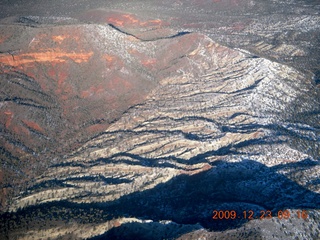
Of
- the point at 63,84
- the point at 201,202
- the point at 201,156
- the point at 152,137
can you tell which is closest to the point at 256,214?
the point at 201,202

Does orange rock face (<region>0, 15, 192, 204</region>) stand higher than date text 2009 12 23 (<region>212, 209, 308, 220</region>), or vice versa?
orange rock face (<region>0, 15, 192, 204</region>)

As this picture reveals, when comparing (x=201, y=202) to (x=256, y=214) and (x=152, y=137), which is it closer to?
(x=256, y=214)

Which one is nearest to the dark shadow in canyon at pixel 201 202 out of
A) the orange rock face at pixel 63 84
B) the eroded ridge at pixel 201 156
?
the eroded ridge at pixel 201 156

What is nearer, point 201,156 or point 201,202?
point 201,202

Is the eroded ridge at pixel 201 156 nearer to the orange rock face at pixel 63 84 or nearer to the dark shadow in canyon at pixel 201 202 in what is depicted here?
the dark shadow in canyon at pixel 201 202

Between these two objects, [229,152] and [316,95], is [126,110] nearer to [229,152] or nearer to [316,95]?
[229,152]

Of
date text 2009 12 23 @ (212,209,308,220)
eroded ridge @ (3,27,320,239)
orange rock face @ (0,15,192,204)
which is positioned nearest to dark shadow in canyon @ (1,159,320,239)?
eroded ridge @ (3,27,320,239)

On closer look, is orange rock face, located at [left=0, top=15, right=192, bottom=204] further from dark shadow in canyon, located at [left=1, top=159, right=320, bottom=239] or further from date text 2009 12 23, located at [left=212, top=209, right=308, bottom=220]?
date text 2009 12 23, located at [left=212, top=209, right=308, bottom=220]

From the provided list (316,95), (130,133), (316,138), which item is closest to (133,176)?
(130,133)
